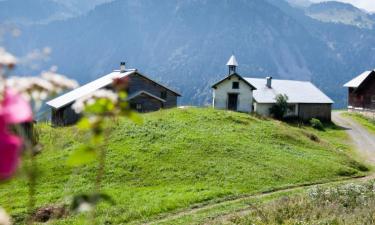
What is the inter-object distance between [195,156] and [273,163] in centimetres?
503

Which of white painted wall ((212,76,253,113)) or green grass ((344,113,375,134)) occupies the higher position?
white painted wall ((212,76,253,113))

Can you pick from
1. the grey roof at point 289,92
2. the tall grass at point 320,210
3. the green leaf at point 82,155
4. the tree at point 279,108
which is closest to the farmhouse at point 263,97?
the grey roof at point 289,92

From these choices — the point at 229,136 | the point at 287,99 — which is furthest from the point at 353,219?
the point at 287,99

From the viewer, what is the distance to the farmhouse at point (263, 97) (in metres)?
70.2

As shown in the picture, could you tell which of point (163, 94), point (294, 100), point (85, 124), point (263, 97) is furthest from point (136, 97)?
point (85, 124)

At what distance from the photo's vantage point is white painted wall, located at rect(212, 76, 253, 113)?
7006 centimetres

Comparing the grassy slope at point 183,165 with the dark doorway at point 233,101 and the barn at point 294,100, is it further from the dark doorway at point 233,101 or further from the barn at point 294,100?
the barn at point 294,100

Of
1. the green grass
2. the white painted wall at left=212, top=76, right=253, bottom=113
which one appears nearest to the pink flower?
the white painted wall at left=212, top=76, right=253, bottom=113

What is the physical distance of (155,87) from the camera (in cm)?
6438

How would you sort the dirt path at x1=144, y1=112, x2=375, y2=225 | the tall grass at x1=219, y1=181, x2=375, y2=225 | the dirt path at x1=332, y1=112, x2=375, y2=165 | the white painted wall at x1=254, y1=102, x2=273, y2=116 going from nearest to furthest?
the tall grass at x1=219, y1=181, x2=375, y2=225
the dirt path at x1=144, y1=112, x2=375, y2=225
the dirt path at x1=332, y1=112, x2=375, y2=165
the white painted wall at x1=254, y1=102, x2=273, y2=116

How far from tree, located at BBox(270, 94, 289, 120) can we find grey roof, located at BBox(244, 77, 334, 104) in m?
0.87

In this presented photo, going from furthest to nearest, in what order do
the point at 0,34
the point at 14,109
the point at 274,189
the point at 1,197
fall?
the point at 274,189, the point at 1,197, the point at 0,34, the point at 14,109

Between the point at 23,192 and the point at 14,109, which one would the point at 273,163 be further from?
the point at 14,109

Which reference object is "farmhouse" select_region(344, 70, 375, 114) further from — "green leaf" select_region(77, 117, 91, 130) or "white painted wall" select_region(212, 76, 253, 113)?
"green leaf" select_region(77, 117, 91, 130)
